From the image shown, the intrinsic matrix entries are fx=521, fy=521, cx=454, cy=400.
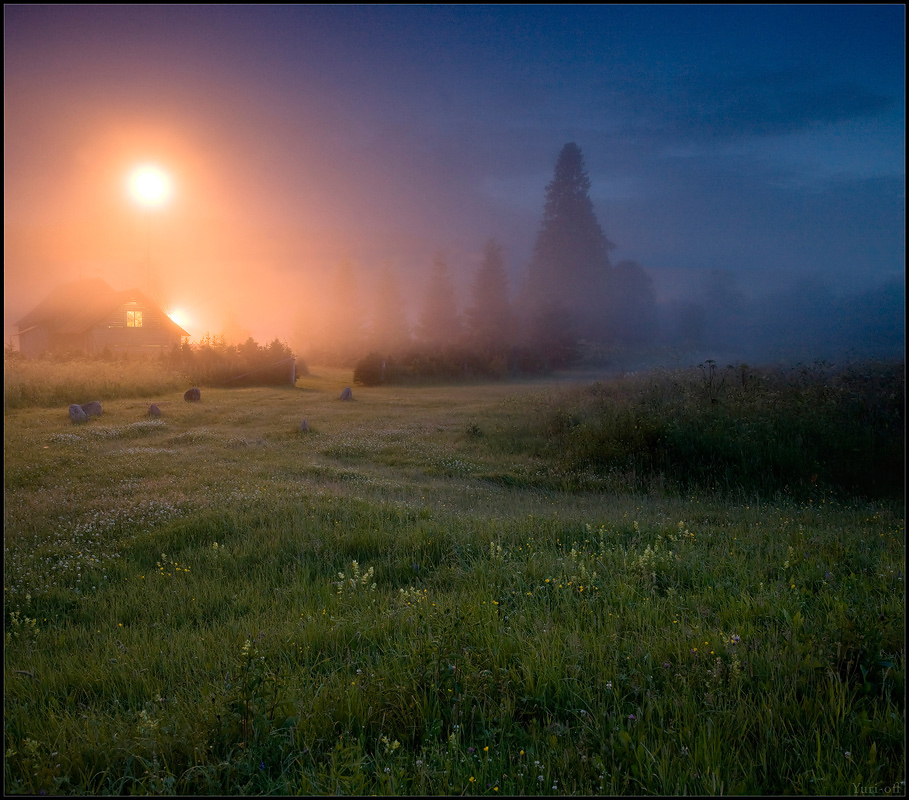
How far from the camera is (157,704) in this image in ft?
11.1

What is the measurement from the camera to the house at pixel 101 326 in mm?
38094

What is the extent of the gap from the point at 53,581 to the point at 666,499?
9677mm

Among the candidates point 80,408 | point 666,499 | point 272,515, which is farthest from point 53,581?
point 80,408

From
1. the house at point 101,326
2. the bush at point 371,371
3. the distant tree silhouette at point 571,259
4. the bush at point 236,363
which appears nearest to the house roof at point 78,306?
the house at point 101,326

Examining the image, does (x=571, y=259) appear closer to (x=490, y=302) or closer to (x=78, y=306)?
(x=490, y=302)

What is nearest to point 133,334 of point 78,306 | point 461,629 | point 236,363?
point 78,306

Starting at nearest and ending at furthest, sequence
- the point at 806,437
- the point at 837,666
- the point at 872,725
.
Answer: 1. the point at 872,725
2. the point at 837,666
3. the point at 806,437

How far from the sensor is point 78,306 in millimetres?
41188

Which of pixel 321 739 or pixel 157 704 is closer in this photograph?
pixel 321 739

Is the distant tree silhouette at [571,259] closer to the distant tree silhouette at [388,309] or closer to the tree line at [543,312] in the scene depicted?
the tree line at [543,312]

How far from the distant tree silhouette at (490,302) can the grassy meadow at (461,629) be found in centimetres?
3650

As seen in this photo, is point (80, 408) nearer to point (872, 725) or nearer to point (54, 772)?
point (54, 772)

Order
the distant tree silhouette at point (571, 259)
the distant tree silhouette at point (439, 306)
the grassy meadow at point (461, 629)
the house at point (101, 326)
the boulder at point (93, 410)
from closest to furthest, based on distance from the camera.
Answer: the grassy meadow at point (461, 629)
the boulder at point (93, 410)
the house at point (101, 326)
the distant tree silhouette at point (571, 259)
the distant tree silhouette at point (439, 306)

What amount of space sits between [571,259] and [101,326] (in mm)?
37441
